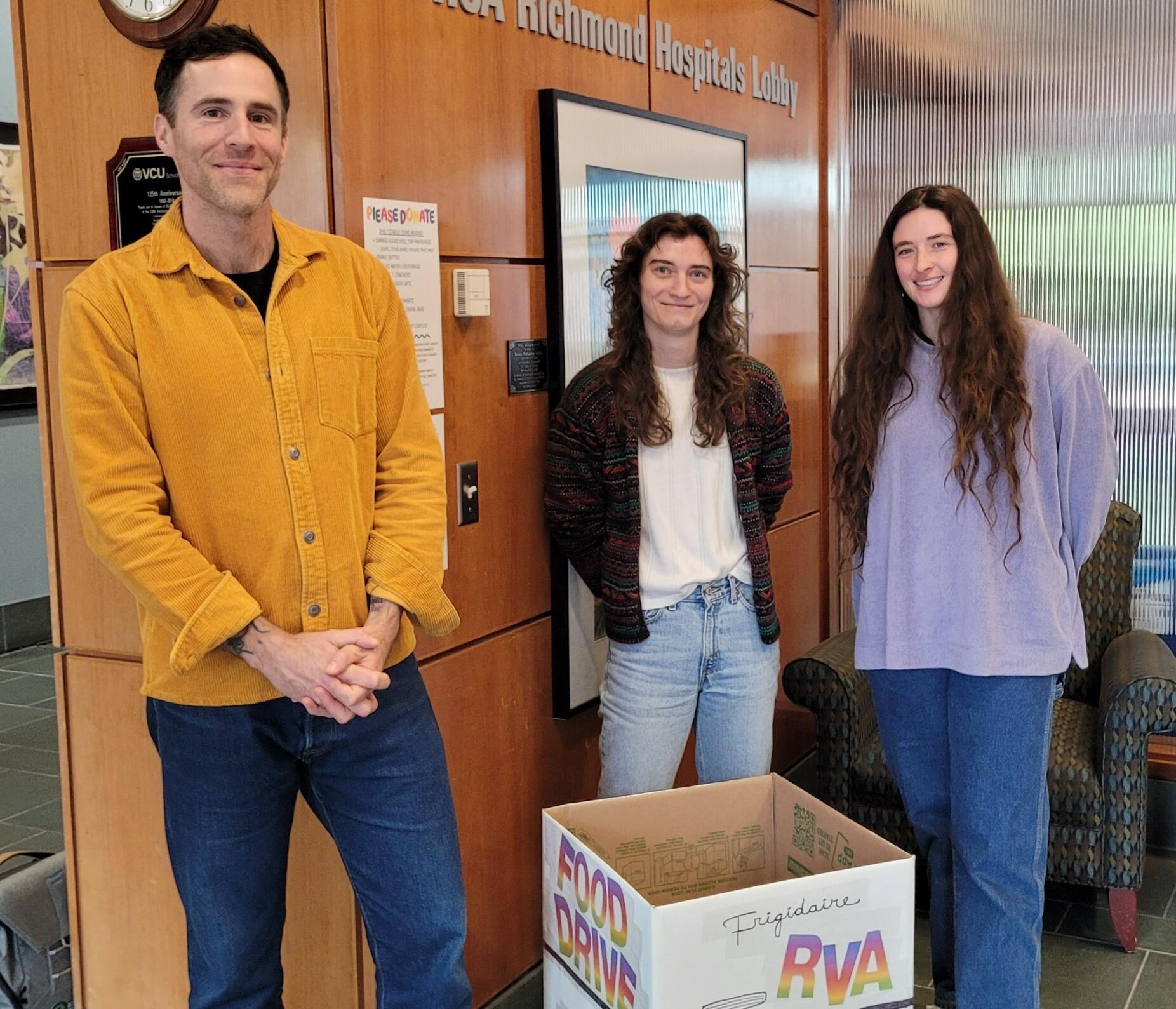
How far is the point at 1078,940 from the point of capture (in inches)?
139

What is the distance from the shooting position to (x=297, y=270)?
84.2 inches

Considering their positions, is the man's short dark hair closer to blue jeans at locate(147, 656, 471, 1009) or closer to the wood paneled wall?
the wood paneled wall

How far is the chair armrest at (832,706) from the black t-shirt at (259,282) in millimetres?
2006

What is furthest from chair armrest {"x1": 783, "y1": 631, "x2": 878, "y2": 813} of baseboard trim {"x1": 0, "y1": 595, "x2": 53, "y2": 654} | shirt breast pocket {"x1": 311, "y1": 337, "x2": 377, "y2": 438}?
baseboard trim {"x1": 0, "y1": 595, "x2": 53, "y2": 654}

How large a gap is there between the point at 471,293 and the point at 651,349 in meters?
0.40

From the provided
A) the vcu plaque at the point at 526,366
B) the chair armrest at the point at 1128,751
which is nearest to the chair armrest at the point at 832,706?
the chair armrest at the point at 1128,751

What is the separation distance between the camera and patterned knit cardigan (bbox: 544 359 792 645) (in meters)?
2.81

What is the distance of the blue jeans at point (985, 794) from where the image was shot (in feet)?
8.50

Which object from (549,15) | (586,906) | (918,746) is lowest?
(586,906)

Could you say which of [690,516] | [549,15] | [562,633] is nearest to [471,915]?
[562,633]

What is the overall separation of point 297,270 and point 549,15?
47.3 inches

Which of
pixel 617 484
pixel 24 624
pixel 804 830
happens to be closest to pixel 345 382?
pixel 617 484

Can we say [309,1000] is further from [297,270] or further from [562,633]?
[297,270]

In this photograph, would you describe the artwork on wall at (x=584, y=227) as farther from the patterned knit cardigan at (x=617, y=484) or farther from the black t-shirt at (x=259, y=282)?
the black t-shirt at (x=259, y=282)
